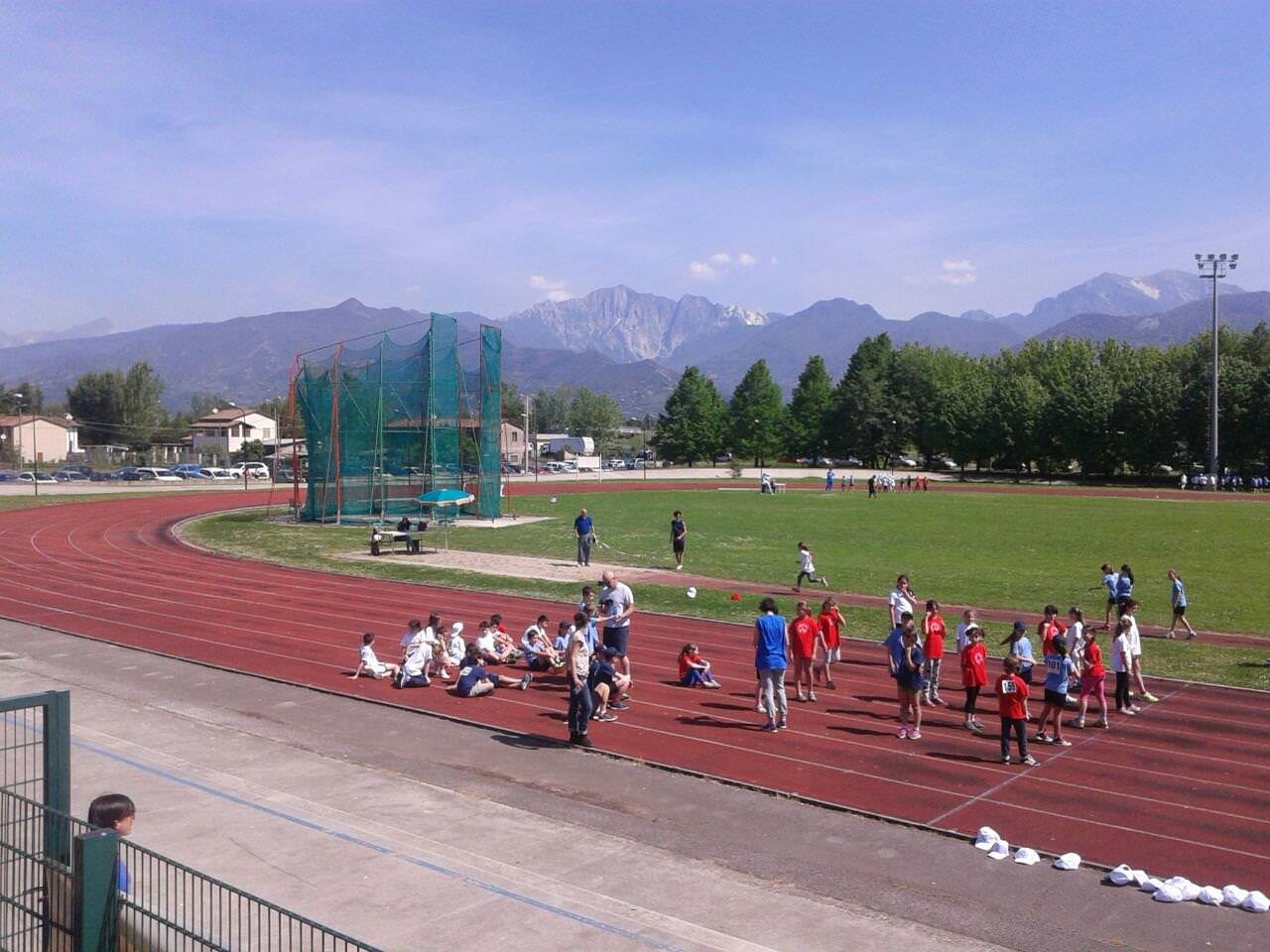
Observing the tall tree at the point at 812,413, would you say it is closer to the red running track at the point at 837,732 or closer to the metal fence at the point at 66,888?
the red running track at the point at 837,732

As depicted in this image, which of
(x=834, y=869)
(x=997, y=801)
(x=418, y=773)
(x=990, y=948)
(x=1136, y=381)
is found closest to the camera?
(x=990, y=948)

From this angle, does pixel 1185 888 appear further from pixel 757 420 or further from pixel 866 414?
pixel 757 420

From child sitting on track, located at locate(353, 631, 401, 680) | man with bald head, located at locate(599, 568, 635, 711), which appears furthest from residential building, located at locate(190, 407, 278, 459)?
man with bald head, located at locate(599, 568, 635, 711)

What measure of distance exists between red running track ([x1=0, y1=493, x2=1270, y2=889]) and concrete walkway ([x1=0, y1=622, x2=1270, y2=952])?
95 centimetres

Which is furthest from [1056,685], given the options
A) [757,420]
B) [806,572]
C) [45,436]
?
[45,436]

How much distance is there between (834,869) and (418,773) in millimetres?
5412

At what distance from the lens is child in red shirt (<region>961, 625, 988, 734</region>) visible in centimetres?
1459

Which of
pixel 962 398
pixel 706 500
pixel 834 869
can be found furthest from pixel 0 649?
pixel 962 398

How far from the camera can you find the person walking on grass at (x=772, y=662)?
14312 millimetres

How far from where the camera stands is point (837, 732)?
14.9 metres

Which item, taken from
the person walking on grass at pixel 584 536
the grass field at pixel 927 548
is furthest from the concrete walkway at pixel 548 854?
the person walking on grass at pixel 584 536

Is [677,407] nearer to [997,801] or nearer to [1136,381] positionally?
[1136,381]

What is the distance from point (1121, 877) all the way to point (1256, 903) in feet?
3.46

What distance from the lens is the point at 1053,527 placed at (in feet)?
146
